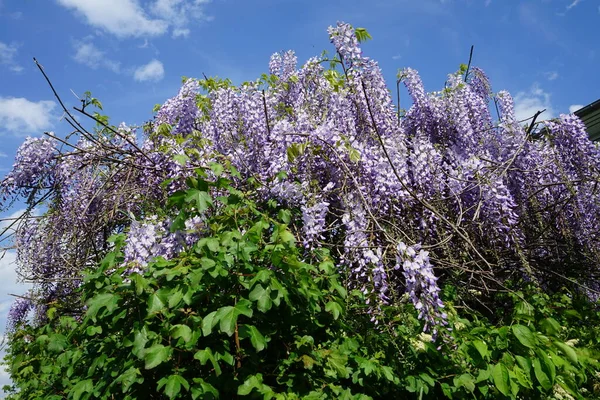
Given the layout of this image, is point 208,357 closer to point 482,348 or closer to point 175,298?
point 175,298

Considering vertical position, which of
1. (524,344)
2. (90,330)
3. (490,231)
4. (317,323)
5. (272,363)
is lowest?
(524,344)

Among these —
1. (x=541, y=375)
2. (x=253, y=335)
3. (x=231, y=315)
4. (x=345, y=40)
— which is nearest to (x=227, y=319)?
(x=231, y=315)

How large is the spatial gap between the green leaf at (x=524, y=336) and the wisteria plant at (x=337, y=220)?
12 mm

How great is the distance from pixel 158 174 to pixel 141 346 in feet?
9.84

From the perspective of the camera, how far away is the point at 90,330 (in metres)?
2.26

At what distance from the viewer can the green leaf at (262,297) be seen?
6.05 feet

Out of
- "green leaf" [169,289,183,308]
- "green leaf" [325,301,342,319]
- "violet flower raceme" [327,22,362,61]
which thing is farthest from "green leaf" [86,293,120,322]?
"violet flower raceme" [327,22,362,61]

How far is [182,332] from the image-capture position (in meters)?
1.85

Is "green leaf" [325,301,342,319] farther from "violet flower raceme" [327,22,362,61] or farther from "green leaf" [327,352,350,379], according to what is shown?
"violet flower raceme" [327,22,362,61]

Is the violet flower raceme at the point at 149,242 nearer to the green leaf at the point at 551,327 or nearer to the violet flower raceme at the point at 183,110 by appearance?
the violet flower raceme at the point at 183,110

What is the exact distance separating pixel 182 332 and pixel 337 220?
235cm

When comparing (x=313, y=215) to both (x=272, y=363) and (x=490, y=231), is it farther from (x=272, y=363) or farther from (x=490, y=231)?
(x=490, y=231)

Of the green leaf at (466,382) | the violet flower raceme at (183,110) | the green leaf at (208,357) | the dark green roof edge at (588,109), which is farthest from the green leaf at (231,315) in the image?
the dark green roof edge at (588,109)

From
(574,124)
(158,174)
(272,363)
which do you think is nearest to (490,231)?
(574,124)
